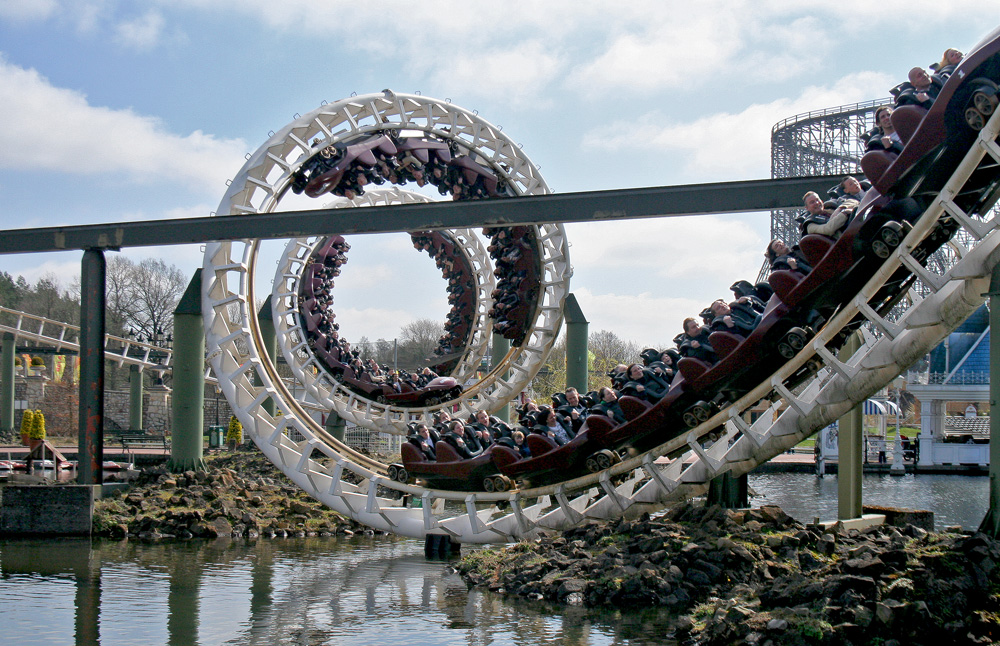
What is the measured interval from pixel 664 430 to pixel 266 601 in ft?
16.2

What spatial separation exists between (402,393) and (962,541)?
17684 mm

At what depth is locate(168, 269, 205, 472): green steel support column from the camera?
60.0 ft

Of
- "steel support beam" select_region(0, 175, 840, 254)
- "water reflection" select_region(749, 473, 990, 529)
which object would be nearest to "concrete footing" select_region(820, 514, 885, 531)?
"steel support beam" select_region(0, 175, 840, 254)

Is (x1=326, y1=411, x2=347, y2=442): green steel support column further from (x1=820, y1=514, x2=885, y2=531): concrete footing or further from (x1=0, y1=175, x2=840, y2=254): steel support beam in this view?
(x1=820, y1=514, x2=885, y2=531): concrete footing

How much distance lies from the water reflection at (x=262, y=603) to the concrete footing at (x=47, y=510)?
1.43ft

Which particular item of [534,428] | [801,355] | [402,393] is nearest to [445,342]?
[402,393]

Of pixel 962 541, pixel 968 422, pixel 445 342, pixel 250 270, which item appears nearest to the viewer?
pixel 962 541

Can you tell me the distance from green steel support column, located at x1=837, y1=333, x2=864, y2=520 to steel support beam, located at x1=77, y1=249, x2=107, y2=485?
10.0m

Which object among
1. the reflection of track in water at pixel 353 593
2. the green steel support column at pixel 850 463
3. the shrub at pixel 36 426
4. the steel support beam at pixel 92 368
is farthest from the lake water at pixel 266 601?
the shrub at pixel 36 426

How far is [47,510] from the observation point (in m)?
14.5

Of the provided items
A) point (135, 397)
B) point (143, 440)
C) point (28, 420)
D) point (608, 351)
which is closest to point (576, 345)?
point (28, 420)

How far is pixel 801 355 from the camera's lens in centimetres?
1047

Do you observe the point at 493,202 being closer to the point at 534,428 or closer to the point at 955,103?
the point at 534,428

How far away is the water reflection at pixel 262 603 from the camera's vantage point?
8758 millimetres
